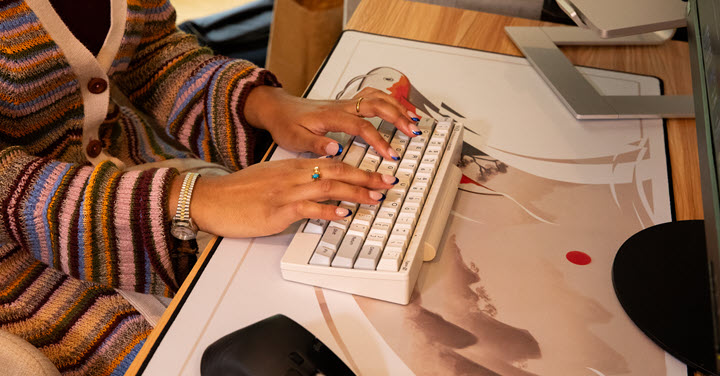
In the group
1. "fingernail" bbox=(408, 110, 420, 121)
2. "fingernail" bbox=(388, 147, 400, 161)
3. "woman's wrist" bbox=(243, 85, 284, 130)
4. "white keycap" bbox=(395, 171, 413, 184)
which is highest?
"woman's wrist" bbox=(243, 85, 284, 130)

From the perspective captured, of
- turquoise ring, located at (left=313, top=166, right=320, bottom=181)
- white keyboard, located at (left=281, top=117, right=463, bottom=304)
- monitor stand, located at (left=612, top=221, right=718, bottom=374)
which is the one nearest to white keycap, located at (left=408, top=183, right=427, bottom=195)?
white keyboard, located at (left=281, top=117, right=463, bottom=304)

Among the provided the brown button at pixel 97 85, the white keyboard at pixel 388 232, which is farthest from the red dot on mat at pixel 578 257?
the brown button at pixel 97 85

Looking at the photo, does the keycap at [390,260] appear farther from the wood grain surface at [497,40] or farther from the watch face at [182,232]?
the wood grain surface at [497,40]

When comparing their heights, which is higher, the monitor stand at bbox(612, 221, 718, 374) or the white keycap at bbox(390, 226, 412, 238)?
the white keycap at bbox(390, 226, 412, 238)

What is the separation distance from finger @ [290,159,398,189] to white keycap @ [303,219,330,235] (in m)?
0.05

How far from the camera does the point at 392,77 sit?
35.4 inches

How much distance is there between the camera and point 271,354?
20.9 inches

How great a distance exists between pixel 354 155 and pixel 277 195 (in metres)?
0.12

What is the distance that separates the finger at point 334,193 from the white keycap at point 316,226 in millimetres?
25

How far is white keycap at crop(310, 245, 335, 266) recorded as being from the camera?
63cm

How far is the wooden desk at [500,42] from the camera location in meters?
0.86

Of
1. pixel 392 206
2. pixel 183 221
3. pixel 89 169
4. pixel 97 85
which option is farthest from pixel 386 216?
pixel 97 85

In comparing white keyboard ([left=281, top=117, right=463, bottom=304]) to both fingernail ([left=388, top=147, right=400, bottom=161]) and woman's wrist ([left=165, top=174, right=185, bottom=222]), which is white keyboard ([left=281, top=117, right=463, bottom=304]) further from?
woman's wrist ([left=165, top=174, right=185, bottom=222])

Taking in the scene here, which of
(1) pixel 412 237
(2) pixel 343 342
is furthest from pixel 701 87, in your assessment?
(2) pixel 343 342
